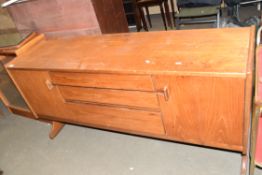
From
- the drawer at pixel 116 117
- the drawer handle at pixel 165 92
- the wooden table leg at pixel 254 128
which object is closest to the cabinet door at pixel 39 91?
the drawer at pixel 116 117

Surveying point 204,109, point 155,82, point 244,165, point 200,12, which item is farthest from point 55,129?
point 200,12

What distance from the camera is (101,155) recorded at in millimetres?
1575

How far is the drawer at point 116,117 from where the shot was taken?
1.29m

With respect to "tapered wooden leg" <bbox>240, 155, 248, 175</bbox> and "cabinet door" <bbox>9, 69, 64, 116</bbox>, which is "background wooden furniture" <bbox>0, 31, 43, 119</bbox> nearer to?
"cabinet door" <bbox>9, 69, 64, 116</bbox>

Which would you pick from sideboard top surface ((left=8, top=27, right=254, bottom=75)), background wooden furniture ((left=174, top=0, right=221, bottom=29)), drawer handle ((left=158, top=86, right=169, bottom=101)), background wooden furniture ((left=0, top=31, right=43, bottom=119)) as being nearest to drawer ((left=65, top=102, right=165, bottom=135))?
drawer handle ((left=158, top=86, right=169, bottom=101))

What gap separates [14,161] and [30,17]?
113 cm

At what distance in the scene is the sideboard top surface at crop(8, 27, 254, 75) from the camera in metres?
0.98

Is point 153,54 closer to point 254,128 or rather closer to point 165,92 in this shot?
point 165,92

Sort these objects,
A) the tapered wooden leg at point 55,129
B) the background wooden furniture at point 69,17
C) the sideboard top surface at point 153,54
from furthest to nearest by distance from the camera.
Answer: the tapered wooden leg at point 55,129, the background wooden furniture at point 69,17, the sideboard top surface at point 153,54

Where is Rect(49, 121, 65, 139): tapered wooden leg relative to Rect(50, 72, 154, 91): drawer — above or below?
below

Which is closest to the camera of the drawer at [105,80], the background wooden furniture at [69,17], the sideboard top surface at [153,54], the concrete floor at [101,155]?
the sideboard top surface at [153,54]

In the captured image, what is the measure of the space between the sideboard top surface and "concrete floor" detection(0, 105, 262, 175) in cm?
67

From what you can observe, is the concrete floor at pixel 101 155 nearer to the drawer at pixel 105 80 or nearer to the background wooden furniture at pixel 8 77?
the background wooden furniture at pixel 8 77

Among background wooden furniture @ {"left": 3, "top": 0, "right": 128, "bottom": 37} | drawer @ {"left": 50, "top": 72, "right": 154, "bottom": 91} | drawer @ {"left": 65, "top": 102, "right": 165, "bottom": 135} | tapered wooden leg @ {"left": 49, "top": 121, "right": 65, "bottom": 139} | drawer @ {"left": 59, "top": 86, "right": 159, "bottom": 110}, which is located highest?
background wooden furniture @ {"left": 3, "top": 0, "right": 128, "bottom": 37}
